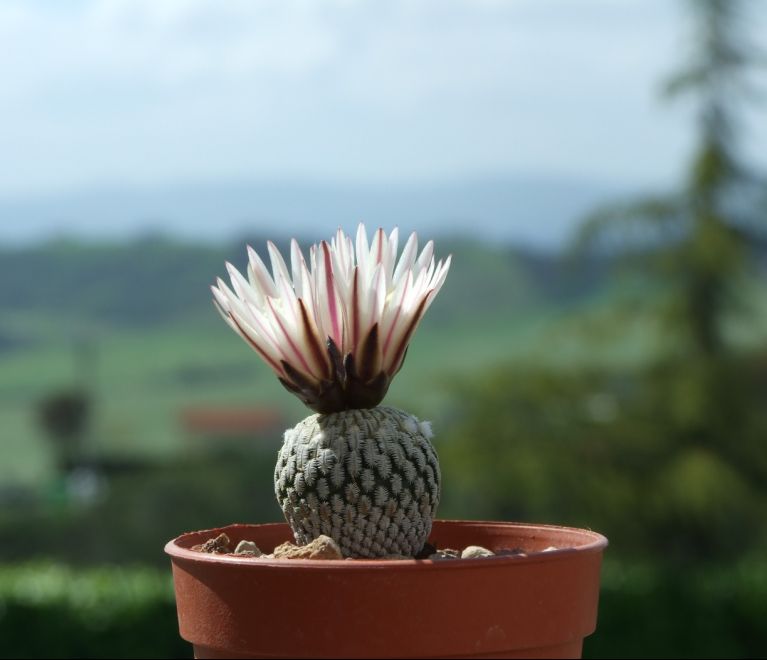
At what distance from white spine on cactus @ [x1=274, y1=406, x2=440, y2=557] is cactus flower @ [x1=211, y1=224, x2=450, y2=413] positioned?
0.05 m

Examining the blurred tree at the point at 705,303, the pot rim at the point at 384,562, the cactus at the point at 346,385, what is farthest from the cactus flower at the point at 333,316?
the blurred tree at the point at 705,303

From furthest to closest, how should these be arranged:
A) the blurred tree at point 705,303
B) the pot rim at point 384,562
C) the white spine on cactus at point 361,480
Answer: the blurred tree at point 705,303 < the white spine on cactus at point 361,480 < the pot rim at point 384,562

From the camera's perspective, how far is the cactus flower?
1.54 metres

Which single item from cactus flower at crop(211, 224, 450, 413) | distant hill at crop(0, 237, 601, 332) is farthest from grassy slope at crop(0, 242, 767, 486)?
cactus flower at crop(211, 224, 450, 413)

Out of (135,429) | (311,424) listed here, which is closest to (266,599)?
(311,424)

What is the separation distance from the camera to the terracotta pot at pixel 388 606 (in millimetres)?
1333

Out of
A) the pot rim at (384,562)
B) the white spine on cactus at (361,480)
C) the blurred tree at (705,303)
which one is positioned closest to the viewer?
the pot rim at (384,562)

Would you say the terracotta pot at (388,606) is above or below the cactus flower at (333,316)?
below

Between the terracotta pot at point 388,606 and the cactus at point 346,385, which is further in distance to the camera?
the cactus at point 346,385

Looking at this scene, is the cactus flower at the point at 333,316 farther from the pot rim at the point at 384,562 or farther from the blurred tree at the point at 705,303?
the blurred tree at the point at 705,303

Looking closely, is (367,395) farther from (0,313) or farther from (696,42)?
(0,313)

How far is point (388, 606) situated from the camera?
1332 mm

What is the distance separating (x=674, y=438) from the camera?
9.27 metres

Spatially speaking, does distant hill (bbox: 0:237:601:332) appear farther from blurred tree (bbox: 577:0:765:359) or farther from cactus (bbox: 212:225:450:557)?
cactus (bbox: 212:225:450:557)
